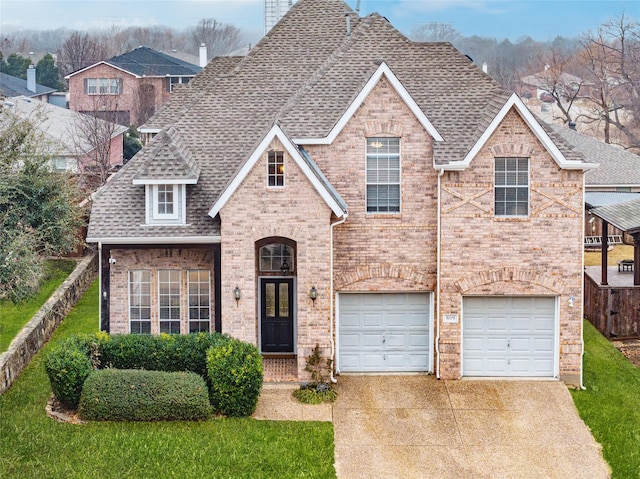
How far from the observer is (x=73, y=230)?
3141 centimetres

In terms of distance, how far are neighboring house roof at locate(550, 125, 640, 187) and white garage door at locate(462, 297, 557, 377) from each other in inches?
710

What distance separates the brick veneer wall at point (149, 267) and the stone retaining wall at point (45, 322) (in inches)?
107

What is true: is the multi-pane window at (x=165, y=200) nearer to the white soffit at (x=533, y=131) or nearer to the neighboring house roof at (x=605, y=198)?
the white soffit at (x=533, y=131)

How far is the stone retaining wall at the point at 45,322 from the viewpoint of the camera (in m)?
24.4

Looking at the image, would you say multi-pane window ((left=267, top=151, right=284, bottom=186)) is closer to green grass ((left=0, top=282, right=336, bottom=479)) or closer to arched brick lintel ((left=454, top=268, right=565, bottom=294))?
arched brick lintel ((left=454, top=268, right=565, bottom=294))

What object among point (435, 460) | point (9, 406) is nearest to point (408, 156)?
point (435, 460)

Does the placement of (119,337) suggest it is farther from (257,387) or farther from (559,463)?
(559,463)

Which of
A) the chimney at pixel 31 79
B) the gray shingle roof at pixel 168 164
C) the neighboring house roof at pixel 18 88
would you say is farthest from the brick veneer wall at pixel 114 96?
the gray shingle roof at pixel 168 164

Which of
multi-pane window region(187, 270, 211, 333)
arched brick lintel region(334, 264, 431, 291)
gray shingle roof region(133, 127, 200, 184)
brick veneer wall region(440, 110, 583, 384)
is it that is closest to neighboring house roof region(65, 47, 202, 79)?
gray shingle roof region(133, 127, 200, 184)

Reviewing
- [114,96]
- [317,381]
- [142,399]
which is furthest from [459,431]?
[114,96]

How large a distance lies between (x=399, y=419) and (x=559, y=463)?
12.7ft

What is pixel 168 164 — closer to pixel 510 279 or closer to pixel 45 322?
pixel 45 322

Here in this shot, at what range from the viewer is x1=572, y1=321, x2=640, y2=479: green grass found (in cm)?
1986

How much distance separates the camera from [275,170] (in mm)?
23203
